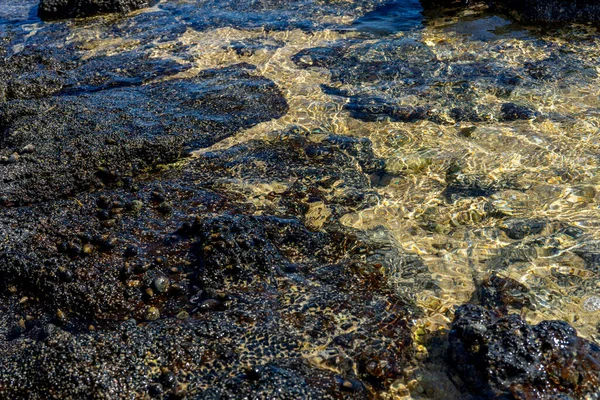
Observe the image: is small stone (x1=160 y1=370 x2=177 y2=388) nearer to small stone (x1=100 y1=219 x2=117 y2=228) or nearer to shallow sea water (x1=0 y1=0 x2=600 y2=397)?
small stone (x1=100 y1=219 x2=117 y2=228)

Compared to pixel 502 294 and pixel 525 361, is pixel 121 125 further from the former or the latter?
pixel 525 361

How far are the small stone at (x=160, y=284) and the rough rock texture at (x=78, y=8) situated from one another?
11.6m

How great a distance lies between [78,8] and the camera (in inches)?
560

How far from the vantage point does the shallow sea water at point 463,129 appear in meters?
5.72

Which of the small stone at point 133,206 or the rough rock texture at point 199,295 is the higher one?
the small stone at point 133,206

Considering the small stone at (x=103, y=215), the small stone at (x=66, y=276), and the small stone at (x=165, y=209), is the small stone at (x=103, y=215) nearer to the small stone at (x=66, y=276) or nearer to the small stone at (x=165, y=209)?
the small stone at (x=165, y=209)

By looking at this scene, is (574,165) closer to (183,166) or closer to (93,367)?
(183,166)

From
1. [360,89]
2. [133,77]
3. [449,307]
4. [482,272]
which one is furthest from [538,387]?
[133,77]

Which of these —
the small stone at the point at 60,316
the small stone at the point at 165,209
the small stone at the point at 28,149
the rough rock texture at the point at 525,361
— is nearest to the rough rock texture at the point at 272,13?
the small stone at the point at 28,149

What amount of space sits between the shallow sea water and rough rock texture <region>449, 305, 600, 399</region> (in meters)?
0.62

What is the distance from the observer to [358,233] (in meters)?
6.18

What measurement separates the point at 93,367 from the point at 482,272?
158 inches

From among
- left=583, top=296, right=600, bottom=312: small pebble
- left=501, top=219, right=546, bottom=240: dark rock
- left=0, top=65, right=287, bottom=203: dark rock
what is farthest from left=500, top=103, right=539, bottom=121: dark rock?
left=583, top=296, right=600, bottom=312: small pebble

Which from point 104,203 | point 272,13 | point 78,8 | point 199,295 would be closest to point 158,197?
point 104,203
